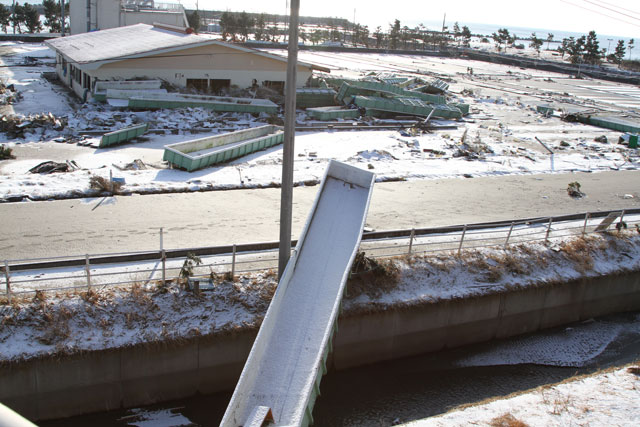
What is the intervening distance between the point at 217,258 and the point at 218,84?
22148 mm

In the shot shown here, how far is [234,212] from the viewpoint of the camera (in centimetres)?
1541

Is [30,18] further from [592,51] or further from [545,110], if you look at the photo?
[592,51]

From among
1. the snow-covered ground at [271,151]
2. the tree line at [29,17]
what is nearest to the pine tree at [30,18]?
the tree line at [29,17]

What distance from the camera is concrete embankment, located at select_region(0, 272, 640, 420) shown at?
368 inches

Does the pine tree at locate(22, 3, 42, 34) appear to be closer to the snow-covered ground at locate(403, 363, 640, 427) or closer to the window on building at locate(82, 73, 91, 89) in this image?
the window on building at locate(82, 73, 91, 89)

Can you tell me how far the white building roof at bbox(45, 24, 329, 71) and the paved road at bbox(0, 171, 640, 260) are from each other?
16364mm

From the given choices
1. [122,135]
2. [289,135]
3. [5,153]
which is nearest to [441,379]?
[289,135]

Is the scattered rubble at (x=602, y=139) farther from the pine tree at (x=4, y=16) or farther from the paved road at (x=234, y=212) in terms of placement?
the pine tree at (x=4, y=16)

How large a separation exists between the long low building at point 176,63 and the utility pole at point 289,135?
22.8 meters

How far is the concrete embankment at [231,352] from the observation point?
9.34 meters

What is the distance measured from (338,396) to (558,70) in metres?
73.4

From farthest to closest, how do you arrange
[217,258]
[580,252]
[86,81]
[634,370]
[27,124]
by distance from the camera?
[86,81] < [27,124] < [580,252] < [217,258] < [634,370]

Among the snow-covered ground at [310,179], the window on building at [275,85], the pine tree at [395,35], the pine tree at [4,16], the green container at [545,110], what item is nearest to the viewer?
the snow-covered ground at [310,179]

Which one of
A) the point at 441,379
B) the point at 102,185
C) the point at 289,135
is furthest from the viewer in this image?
the point at 102,185
